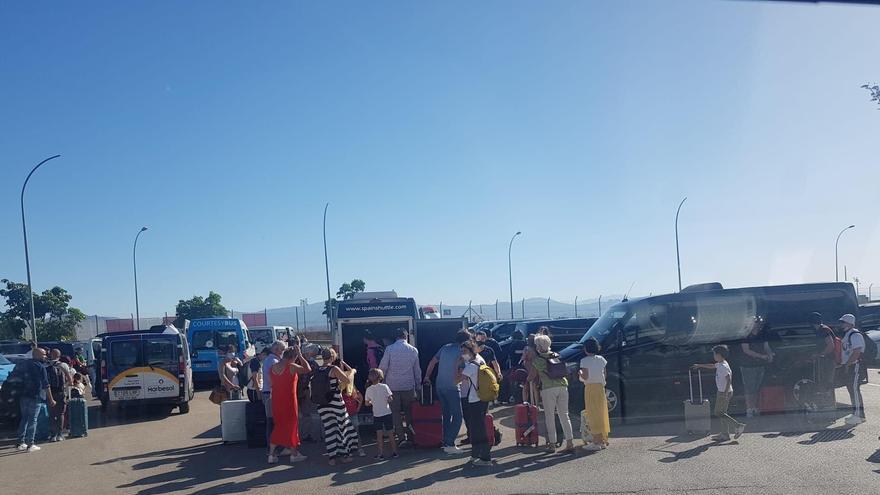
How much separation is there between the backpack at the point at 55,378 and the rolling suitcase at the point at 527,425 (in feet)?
27.4

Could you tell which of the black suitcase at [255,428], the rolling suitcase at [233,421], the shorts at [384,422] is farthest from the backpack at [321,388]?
the rolling suitcase at [233,421]

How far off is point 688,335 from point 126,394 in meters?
11.9

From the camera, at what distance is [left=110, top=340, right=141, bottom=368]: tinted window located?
53.7 feet

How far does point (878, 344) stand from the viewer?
19328 mm

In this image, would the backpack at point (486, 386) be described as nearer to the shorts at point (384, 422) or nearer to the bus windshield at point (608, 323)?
the shorts at point (384, 422)

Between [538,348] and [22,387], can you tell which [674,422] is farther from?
[22,387]

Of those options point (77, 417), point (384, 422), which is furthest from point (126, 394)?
point (384, 422)

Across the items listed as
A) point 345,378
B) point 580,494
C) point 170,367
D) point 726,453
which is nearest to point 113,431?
point 170,367

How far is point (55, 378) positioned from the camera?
43.8 feet

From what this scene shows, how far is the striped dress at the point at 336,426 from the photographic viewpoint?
9938mm

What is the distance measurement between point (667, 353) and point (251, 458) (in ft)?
24.5

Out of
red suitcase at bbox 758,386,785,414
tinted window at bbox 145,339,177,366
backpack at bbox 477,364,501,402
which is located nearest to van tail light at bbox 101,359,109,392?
tinted window at bbox 145,339,177,366

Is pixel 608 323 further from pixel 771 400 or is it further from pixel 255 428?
pixel 255 428

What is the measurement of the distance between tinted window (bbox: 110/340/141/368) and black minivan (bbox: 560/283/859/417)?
936 centimetres
